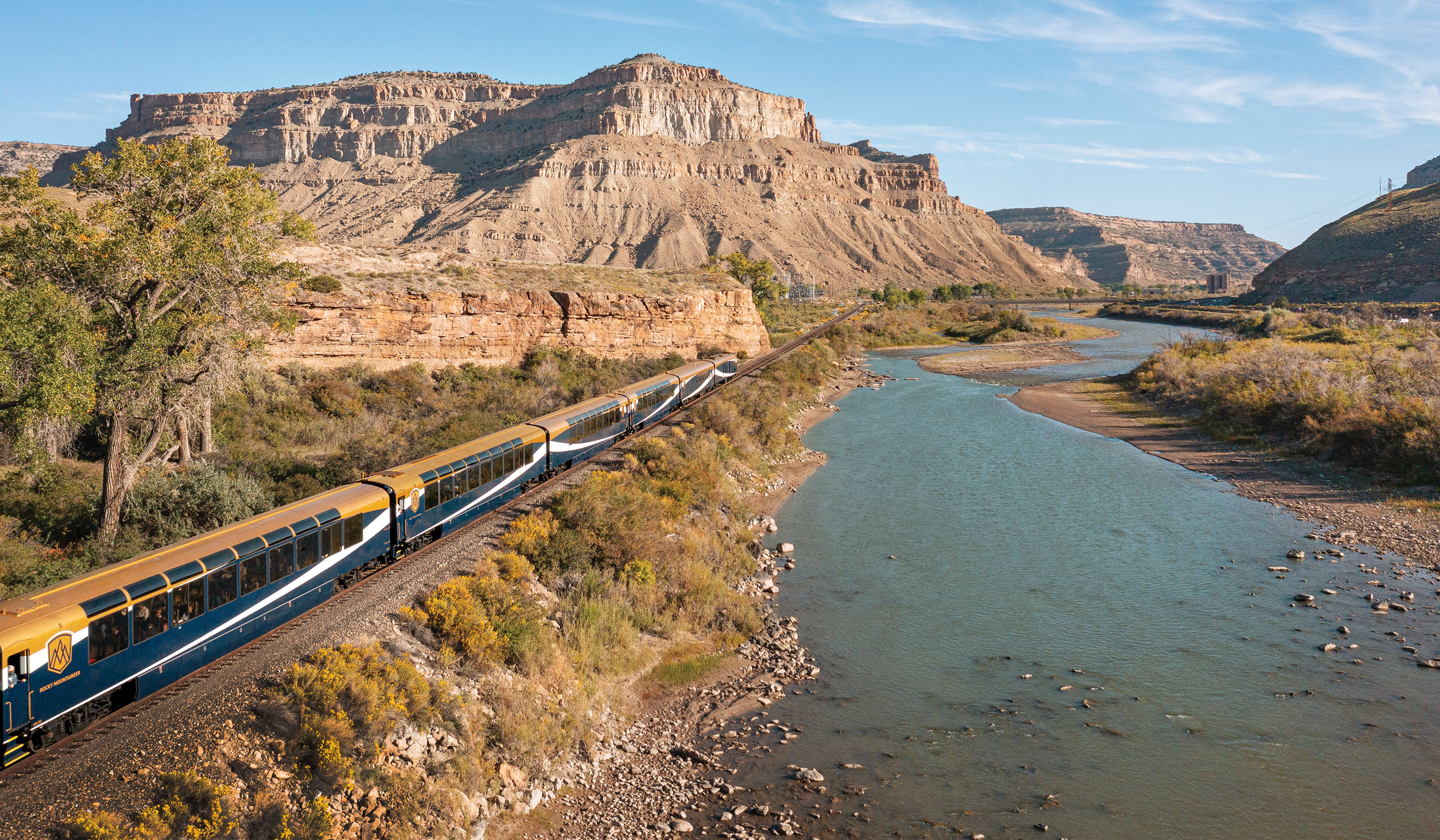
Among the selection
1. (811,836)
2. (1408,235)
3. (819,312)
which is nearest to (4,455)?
(811,836)

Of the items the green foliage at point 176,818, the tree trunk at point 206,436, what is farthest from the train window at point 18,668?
the tree trunk at point 206,436

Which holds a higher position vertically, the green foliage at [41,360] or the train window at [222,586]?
the green foliage at [41,360]

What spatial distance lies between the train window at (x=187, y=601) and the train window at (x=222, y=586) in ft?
0.53

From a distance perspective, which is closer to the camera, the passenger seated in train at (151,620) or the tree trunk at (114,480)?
the passenger seated in train at (151,620)

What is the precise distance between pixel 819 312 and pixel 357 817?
348ft

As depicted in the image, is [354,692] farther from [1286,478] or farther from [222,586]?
[1286,478]

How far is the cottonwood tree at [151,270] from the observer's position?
52.1 feet

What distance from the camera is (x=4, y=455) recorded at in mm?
20172

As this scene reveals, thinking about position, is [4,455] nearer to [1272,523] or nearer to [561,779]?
[561,779]

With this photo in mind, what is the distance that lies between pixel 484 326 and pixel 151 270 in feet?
77.1

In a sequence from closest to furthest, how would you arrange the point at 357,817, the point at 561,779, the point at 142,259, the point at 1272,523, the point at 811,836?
1. the point at 357,817
2. the point at 811,836
3. the point at 561,779
4. the point at 142,259
5. the point at 1272,523

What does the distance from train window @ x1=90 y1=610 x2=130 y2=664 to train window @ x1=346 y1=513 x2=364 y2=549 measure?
423 cm

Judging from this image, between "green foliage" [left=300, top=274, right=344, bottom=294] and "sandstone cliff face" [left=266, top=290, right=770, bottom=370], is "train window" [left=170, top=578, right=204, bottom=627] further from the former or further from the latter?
"green foliage" [left=300, top=274, right=344, bottom=294]

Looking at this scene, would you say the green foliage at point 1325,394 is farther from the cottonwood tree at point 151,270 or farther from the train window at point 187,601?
the cottonwood tree at point 151,270
